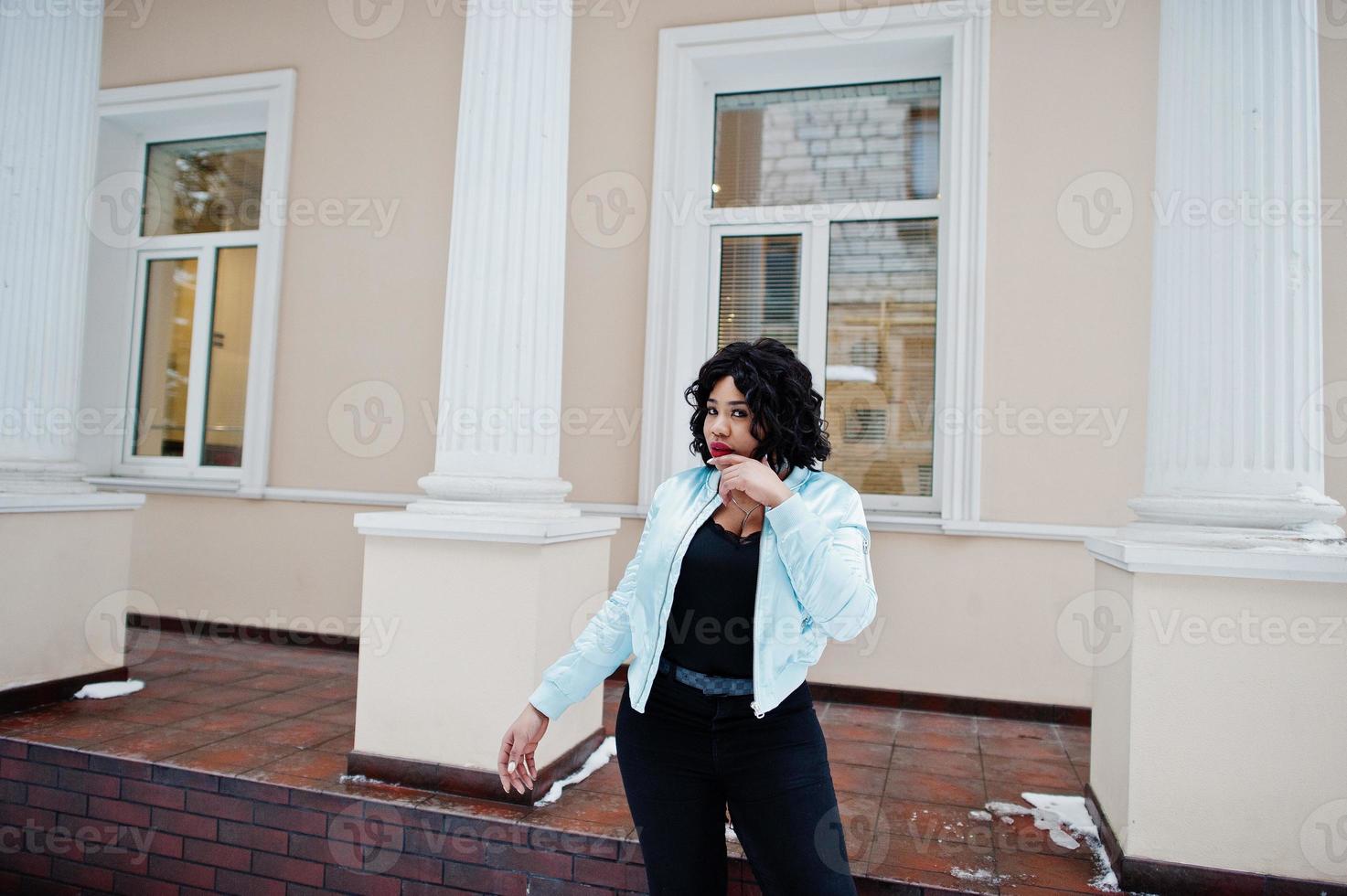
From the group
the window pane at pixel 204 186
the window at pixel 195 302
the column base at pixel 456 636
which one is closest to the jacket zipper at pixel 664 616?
the column base at pixel 456 636

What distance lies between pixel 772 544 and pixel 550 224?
1.83 metres

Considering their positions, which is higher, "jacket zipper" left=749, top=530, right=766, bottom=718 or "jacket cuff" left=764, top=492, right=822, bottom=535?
"jacket cuff" left=764, top=492, right=822, bottom=535

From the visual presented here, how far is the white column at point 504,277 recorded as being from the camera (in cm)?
293

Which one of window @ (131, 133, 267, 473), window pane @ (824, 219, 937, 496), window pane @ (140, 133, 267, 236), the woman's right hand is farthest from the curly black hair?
window pane @ (140, 133, 267, 236)

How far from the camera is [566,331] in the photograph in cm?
465

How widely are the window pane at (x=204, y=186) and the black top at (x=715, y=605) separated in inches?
196

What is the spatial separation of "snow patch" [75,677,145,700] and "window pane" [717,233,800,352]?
3.23 m

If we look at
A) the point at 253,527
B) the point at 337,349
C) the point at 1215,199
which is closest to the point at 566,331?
the point at 337,349

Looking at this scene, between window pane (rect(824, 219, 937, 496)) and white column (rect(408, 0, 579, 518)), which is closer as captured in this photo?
white column (rect(408, 0, 579, 518))

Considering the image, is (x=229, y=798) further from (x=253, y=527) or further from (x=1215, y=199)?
(x=1215, y=199)

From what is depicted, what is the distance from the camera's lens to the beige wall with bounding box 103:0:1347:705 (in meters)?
3.99

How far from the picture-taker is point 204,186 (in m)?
5.68

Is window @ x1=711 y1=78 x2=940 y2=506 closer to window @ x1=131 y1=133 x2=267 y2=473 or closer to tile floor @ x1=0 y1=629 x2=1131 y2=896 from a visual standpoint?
tile floor @ x1=0 y1=629 x2=1131 y2=896

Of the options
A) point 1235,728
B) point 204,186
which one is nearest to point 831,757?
point 1235,728
